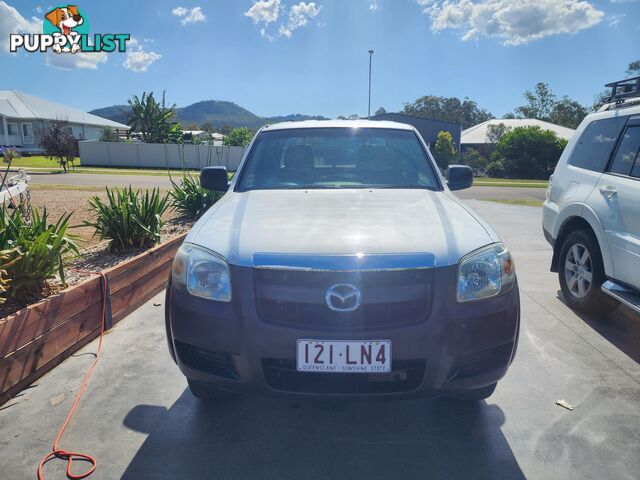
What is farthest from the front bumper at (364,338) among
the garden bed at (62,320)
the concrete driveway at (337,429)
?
the garden bed at (62,320)

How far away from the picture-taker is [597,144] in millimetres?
4539

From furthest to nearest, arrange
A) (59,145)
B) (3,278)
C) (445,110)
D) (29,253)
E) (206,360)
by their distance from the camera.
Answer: (445,110)
(59,145)
(29,253)
(3,278)
(206,360)

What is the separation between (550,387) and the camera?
318 centimetres

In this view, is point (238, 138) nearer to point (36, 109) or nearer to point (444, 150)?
point (444, 150)

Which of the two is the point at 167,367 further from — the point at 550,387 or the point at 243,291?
the point at 550,387

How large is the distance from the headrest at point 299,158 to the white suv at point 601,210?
8.31 feet

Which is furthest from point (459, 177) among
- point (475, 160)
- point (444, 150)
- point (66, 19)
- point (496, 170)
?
point (475, 160)

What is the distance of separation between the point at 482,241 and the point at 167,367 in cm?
239

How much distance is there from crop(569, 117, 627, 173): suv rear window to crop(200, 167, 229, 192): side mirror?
340 centimetres

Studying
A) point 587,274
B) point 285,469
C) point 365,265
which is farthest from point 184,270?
point 587,274

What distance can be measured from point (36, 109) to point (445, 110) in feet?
215

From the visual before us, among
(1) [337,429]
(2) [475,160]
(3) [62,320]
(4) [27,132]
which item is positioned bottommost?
(1) [337,429]

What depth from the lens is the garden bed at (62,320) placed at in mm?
2951

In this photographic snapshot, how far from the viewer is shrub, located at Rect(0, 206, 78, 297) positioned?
3.31 metres
